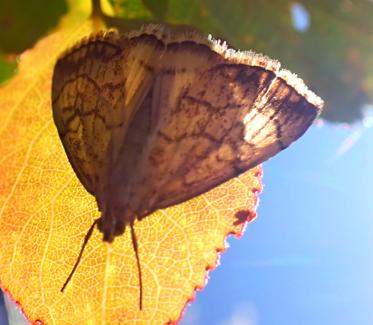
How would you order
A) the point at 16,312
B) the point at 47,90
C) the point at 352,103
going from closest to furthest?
the point at 352,103
the point at 47,90
the point at 16,312

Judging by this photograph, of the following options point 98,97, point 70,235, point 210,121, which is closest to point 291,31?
point 210,121

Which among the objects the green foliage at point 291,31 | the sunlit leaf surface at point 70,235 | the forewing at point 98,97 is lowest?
the sunlit leaf surface at point 70,235

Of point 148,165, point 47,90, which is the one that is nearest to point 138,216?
point 148,165

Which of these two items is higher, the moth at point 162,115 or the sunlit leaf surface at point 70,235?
the moth at point 162,115

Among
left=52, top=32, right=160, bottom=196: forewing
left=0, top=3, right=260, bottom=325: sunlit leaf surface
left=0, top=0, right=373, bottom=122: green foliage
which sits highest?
left=0, top=0, right=373, bottom=122: green foliage

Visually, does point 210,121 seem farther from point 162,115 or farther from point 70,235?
point 70,235

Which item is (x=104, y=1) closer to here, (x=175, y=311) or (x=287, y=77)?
(x=287, y=77)
